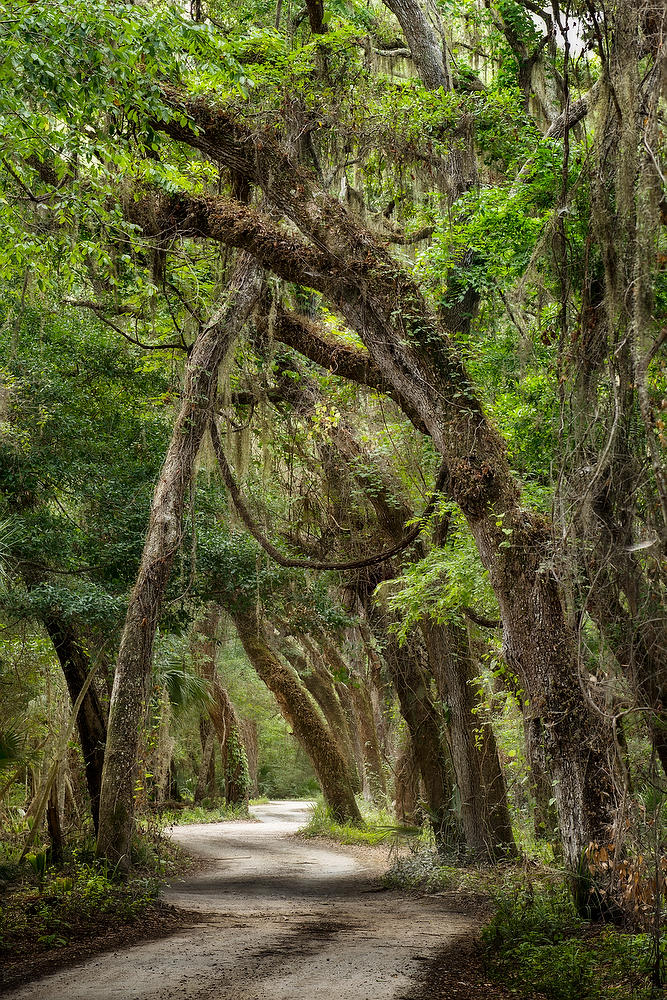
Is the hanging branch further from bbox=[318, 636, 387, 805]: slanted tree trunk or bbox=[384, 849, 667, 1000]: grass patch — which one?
bbox=[318, 636, 387, 805]: slanted tree trunk

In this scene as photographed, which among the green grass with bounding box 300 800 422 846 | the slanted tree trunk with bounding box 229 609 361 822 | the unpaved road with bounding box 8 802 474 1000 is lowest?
the green grass with bounding box 300 800 422 846

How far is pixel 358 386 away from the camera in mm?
11391

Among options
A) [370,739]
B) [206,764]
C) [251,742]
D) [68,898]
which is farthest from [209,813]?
[68,898]

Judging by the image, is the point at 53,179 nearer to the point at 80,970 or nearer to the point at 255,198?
the point at 255,198

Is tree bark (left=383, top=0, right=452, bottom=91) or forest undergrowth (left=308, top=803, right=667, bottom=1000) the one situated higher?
tree bark (left=383, top=0, right=452, bottom=91)

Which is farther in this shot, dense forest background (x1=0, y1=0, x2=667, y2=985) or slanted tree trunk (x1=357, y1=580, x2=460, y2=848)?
slanted tree trunk (x1=357, y1=580, x2=460, y2=848)

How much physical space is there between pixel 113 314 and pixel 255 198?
2.95m

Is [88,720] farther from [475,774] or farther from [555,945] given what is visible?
[555,945]

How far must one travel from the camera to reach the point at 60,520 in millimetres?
10539

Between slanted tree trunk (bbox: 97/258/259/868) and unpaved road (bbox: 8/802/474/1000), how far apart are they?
5.13 ft

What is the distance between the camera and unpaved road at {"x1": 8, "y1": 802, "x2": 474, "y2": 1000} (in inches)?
222

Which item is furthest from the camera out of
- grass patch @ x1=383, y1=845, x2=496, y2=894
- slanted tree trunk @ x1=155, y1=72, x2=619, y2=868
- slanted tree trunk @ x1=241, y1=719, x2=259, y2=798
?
slanted tree trunk @ x1=241, y1=719, x2=259, y2=798

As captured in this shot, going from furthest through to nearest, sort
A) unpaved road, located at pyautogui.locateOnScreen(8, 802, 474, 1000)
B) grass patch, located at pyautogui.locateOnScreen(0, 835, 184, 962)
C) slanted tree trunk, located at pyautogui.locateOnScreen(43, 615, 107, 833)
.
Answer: slanted tree trunk, located at pyautogui.locateOnScreen(43, 615, 107, 833) → grass patch, located at pyautogui.locateOnScreen(0, 835, 184, 962) → unpaved road, located at pyautogui.locateOnScreen(8, 802, 474, 1000)

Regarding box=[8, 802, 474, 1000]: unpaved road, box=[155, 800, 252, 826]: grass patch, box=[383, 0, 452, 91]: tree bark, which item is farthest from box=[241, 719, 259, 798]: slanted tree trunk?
box=[383, 0, 452, 91]: tree bark
